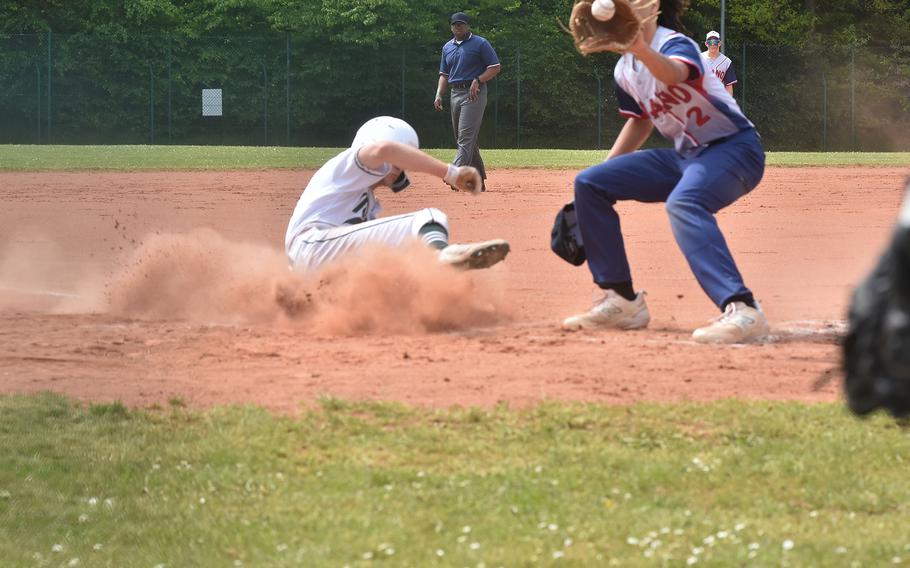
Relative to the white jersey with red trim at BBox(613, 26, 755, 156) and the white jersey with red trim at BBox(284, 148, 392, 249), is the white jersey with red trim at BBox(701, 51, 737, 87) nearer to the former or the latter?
the white jersey with red trim at BBox(284, 148, 392, 249)

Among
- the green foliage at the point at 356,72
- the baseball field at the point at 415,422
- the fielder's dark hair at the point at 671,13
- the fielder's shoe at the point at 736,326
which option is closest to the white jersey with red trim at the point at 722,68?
the baseball field at the point at 415,422

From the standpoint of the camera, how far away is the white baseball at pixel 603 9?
596 centimetres

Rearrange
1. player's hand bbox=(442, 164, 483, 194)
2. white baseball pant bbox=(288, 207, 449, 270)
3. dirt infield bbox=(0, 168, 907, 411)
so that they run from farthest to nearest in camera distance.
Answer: white baseball pant bbox=(288, 207, 449, 270) → player's hand bbox=(442, 164, 483, 194) → dirt infield bbox=(0, 168, 907, 411)

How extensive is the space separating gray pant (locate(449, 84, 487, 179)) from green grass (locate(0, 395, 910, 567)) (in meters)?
11.9

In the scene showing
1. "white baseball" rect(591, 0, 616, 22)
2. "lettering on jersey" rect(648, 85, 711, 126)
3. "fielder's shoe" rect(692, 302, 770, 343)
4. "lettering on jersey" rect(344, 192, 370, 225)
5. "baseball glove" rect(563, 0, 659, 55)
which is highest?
"white baseball" rect(591, 0, 616, 22)

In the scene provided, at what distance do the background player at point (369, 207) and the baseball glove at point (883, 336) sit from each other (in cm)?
539

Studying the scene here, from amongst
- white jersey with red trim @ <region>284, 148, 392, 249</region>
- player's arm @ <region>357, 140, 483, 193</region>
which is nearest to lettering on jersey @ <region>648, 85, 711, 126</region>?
player's arm @ <region>357, 140, 483, 193</region>

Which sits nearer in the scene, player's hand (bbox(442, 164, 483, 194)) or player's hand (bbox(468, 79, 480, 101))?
player's hand (bbox(442, 164, 483, 194))

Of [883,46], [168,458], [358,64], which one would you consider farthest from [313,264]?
[883,46]

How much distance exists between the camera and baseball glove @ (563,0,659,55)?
605 cm

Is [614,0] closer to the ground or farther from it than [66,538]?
farther from it

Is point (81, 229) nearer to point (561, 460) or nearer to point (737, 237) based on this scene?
point (737, 237)

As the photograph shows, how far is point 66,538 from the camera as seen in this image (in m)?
4.01

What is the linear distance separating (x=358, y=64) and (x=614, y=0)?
116 ft
